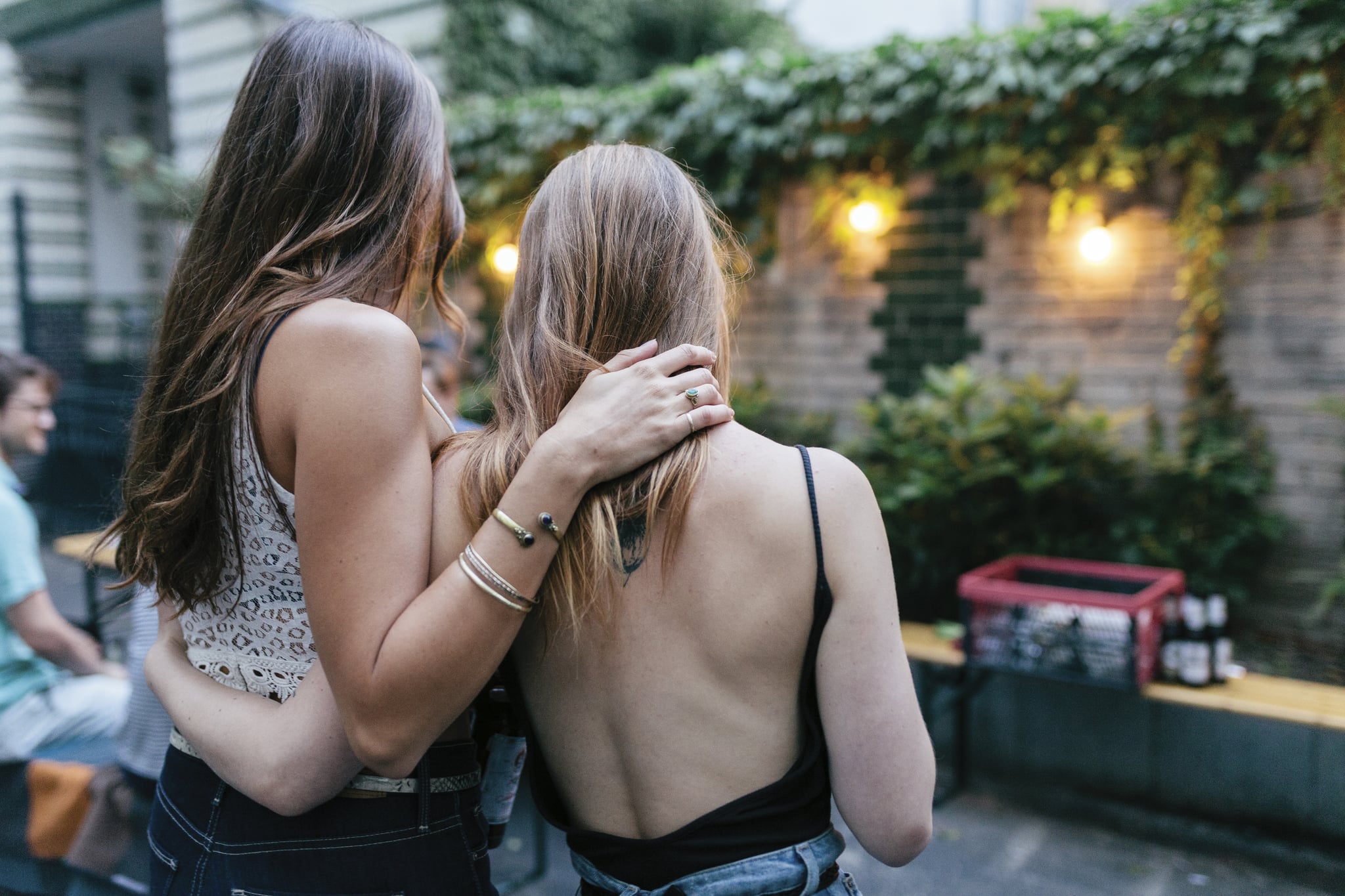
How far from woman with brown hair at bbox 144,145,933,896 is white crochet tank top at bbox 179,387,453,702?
0.16 metres

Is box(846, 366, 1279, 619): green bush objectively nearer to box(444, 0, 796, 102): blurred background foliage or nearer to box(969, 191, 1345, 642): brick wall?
box(969, 191, 1345, 642): brick wall

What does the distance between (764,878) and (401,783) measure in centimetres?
52

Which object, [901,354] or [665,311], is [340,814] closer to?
[665,311]

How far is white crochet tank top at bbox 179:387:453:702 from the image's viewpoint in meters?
1.27

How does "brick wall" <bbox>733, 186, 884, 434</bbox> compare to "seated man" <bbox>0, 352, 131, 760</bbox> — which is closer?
"seated man" <bbox>0, 352, 131, 760</bbox>

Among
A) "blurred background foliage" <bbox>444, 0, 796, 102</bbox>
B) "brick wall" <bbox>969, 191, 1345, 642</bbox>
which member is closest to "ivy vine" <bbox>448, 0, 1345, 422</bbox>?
"brick wall" <bbox>969, 191, 1345, 642</bbox>

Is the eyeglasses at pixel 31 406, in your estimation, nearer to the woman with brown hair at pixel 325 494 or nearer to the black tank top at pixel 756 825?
the woman with brown hair at pixel 325 494

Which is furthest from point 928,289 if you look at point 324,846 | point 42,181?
point 42,181

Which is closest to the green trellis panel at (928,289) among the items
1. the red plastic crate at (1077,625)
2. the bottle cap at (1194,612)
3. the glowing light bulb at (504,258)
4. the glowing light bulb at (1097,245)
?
the glowing light bulb at (1097,245)

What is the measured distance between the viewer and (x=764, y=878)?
1235mm

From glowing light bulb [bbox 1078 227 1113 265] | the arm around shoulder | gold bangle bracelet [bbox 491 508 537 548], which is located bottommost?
the arm around shoulder

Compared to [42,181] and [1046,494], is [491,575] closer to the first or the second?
[1046,494]

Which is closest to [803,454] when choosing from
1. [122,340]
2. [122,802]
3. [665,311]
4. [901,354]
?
[665,311]

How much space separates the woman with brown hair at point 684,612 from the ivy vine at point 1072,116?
4.15 metres
